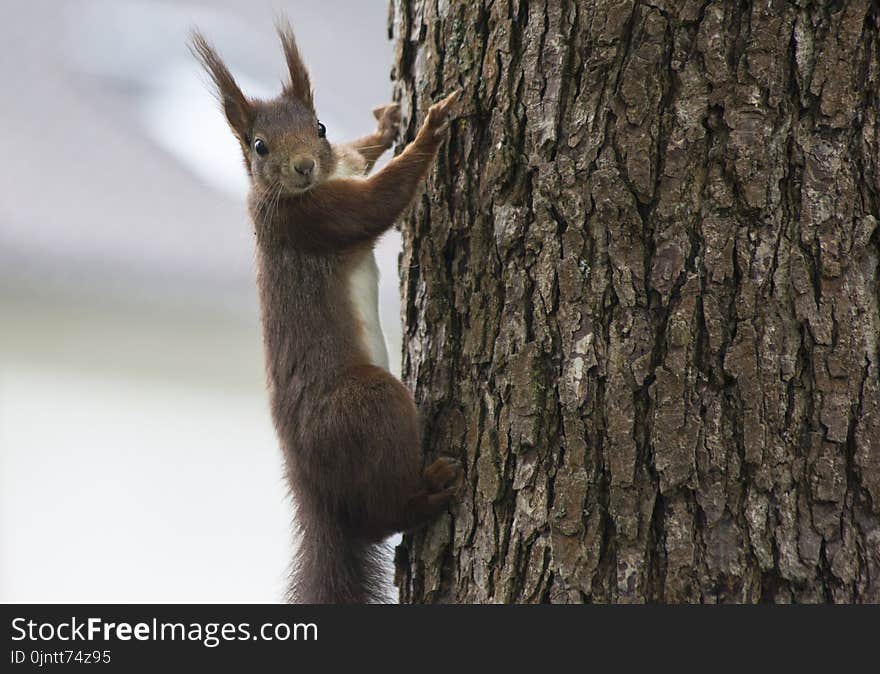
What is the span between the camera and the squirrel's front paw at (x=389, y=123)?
2.09 meters

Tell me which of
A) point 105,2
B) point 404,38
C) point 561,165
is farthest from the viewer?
point 105,2

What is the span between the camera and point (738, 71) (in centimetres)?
154

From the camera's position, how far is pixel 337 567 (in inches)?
72.9

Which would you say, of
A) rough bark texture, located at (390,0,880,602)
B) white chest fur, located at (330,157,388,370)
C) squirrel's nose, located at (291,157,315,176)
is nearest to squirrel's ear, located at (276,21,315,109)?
squirrel's nose, located at (291,157,315,176)

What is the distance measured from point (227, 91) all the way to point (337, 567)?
3.41ft

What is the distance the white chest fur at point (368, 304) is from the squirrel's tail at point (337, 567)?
34 centimetres

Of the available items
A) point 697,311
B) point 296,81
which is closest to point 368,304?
point 296,81

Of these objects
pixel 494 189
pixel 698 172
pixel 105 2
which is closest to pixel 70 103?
pixel 105 2

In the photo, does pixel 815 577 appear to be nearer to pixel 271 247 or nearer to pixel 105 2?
pixel 271 247

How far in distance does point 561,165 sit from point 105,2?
235 centimetres

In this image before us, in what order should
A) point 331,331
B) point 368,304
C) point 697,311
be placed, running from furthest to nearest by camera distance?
1. point 368,304
2. point 331,331
3. point 697,311

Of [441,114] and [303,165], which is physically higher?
[303,165]

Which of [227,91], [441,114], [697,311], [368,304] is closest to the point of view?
[697,311]

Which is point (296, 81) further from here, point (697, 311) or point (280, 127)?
point (697, 311)
